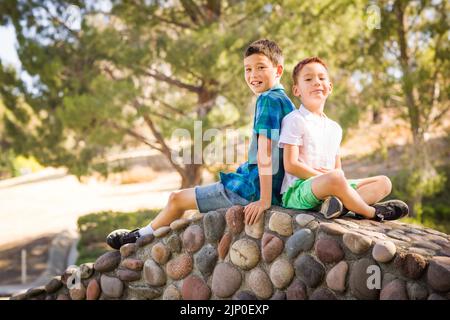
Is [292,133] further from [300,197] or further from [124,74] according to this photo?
[124,74]

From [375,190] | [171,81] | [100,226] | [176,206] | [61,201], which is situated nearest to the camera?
[375,190]

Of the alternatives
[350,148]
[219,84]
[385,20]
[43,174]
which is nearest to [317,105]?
[219,84]

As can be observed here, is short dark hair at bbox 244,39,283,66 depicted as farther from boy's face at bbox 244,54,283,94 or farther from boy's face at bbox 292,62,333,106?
boy's face at bbox 292,62,333,106

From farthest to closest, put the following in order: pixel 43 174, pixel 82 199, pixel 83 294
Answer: pixel 43 174
pixel 82 199
pixel 83 294

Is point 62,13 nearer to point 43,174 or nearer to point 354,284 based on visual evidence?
point 354,284

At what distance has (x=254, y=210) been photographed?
11.8 ft

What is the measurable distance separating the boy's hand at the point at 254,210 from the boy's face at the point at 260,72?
747 millimetres

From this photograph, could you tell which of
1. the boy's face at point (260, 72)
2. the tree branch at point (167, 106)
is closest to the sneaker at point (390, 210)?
the boy's face at point (260, 72)

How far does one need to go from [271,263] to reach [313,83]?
114cm

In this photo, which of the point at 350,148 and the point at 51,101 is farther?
the point at 350,148

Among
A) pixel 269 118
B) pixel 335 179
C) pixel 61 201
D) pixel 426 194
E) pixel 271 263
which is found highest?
pixel 269 118

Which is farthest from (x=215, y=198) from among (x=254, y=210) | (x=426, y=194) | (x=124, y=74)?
(x=426, y=194)

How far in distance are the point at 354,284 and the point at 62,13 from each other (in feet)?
32.4
